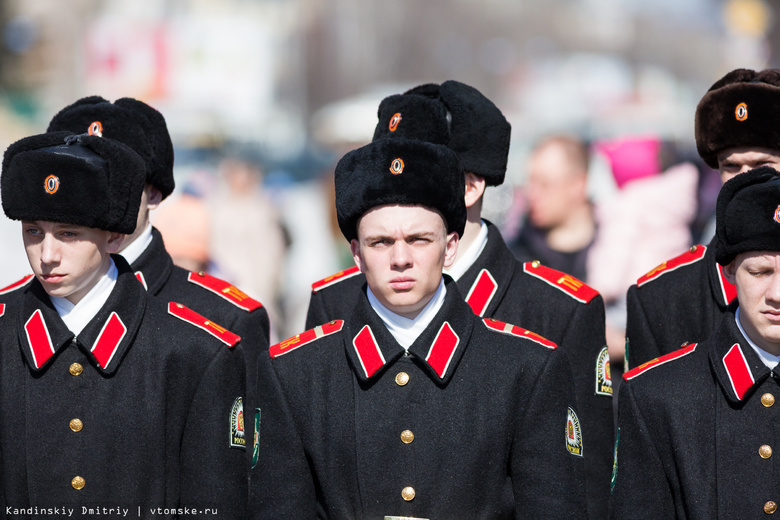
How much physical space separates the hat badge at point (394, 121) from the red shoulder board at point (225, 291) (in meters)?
0.98

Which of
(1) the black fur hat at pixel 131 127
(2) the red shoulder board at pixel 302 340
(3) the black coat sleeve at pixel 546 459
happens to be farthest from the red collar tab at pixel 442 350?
(1) the black fur hat at pixel 131 127

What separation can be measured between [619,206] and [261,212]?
3.76 m

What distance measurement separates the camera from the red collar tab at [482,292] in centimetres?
499

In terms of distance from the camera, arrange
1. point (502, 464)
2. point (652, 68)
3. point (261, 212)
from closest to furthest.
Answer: point (502, 464), point (261, 212), point (652, 68)

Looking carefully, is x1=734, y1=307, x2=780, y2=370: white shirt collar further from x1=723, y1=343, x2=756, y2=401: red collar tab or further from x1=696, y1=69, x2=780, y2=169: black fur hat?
Result: x1=696, y1=69, x2=780, y2=169: black fur hat

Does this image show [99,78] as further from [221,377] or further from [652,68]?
[221,377]

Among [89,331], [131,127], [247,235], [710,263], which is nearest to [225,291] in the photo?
[131,127]

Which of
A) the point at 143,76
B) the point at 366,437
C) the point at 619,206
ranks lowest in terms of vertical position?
the point at 366,437

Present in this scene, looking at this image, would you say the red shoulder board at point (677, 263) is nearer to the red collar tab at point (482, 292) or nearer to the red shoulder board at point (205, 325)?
the red collar tab at point (482, 292)

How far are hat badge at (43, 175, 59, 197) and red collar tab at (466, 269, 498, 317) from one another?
1705mm

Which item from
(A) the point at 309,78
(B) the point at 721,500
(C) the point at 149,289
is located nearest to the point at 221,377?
(C) the point at 149,289

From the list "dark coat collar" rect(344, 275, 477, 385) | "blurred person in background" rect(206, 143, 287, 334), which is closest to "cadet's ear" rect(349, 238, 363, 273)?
"dark coat collar" rect(344, 275, 477, 385)

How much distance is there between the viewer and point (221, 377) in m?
4.33

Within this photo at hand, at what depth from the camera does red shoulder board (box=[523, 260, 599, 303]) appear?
505 cm
